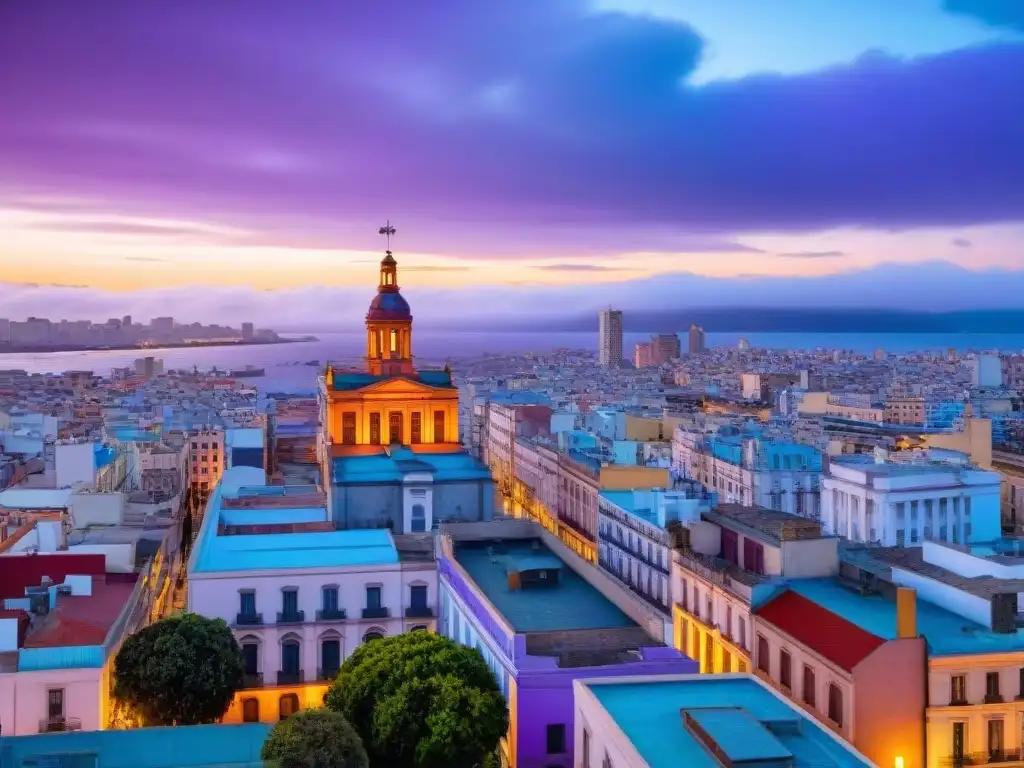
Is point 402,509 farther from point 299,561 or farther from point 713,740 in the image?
point 713,740

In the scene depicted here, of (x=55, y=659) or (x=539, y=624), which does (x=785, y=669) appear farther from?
(x=55, y=659)

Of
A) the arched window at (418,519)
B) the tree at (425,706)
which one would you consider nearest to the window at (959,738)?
the tree at (425,706)

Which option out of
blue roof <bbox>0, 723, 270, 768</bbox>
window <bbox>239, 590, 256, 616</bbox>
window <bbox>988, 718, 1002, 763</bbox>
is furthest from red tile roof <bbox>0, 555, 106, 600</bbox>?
window <bbox>988, 718, 1002, 763</bbox>

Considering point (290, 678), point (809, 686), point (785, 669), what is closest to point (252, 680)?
point (290, 678)

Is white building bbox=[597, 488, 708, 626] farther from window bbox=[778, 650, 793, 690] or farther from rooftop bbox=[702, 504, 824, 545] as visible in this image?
window bbox=[778, 650, 793, 690]

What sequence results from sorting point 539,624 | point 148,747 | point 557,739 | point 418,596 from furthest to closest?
1. point 418,596
2. point 539,624
3. point 557,739
4. point 148,747

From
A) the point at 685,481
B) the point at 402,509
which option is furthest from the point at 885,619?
the point at 685,481
